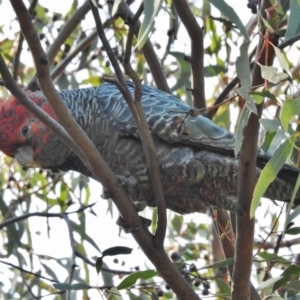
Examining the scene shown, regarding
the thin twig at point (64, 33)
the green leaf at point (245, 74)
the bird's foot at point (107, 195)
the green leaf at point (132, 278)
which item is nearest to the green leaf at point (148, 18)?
the green leaf at point (245, 74)

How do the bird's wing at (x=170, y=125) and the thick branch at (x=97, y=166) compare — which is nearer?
the thick branch at (x=97, y=166)

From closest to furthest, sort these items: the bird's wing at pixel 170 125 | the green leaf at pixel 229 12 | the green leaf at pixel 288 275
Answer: the green leaf at pixel 229 12 < the green leaf at pixel 288 275 < the bird's wing at pixel 170 125

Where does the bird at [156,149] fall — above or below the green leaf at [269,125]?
above

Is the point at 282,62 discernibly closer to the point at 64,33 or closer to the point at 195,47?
the point at 195,47

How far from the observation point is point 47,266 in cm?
343

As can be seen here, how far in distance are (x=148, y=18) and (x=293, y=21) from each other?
0.46 meters

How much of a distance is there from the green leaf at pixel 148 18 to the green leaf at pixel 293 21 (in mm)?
403

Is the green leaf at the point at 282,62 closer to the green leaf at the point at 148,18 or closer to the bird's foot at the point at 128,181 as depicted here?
the green leaf at the point at 148,18

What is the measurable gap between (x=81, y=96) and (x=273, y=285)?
1.11 m

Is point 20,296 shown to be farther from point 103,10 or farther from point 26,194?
point 103,10

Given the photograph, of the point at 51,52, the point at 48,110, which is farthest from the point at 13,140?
the point at 51,52

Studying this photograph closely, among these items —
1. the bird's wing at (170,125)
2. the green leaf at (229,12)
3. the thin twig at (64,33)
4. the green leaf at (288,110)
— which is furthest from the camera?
the thin twig at (64,33)

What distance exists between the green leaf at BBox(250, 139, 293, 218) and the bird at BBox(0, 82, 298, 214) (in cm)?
60

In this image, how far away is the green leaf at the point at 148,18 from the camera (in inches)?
62.8
